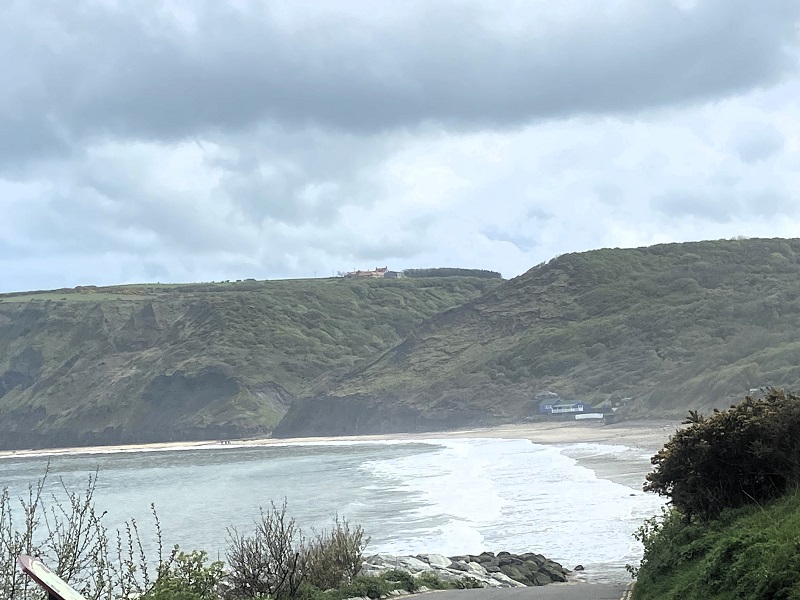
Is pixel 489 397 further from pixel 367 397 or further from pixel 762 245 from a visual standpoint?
pixel 762 245

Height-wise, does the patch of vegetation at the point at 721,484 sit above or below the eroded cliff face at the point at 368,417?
below

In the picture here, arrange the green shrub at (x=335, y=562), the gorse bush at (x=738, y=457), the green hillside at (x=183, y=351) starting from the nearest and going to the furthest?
the gorse bush at (x=738, y=457) → the green shrub at (x=335, y=562) → the green hillside at (x=183, y=351)

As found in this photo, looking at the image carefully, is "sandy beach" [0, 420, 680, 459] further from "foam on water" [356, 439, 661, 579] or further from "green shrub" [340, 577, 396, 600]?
"green shrub" [340, 577, 396, 600]

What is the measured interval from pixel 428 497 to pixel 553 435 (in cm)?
4265

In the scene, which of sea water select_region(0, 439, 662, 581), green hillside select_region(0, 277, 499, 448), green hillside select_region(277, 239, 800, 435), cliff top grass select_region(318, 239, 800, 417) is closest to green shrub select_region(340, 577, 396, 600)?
sea water select_region(0, 439, 662, 581)

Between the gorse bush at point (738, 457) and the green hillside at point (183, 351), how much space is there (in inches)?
4817

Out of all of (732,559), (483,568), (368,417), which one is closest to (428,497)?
(483,568)

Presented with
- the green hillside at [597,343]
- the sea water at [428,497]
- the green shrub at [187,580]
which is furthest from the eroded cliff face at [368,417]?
the green shrub at [187,580]

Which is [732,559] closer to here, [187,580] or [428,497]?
[187,580]

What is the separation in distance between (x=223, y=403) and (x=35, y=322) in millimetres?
49440

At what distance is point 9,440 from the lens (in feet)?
492

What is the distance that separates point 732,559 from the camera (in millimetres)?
8672

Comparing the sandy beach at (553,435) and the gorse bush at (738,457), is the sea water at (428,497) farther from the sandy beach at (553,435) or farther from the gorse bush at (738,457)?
the gorse bush at (738,457)

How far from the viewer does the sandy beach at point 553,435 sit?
6700 centimetres
